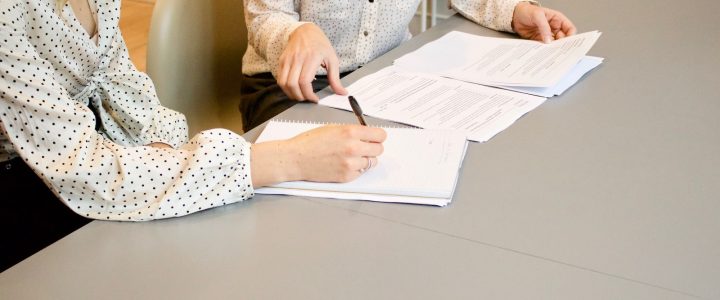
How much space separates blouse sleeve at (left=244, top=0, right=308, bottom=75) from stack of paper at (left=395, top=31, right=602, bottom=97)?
0.73 feet

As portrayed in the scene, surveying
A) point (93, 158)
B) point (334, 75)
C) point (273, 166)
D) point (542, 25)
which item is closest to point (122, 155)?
point (93, 158)

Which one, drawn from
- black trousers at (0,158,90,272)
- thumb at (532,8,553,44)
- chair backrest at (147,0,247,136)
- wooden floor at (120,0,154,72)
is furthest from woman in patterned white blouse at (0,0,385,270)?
wooden floor at (120,0,154,72)

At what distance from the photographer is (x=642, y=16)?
1.56m

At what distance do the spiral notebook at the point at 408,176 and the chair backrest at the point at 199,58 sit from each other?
0.47 metres

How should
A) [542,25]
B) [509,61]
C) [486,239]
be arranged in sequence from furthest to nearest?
[542,25] < [509,61] < [486,239]

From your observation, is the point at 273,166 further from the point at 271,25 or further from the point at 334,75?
the point at 271,25

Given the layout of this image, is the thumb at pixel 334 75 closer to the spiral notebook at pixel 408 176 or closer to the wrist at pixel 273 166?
the spiral notebook at pixel 408 176

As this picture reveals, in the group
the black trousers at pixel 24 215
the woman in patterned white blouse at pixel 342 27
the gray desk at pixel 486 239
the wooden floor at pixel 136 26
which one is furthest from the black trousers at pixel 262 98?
the wooden floor at pixel 136 26

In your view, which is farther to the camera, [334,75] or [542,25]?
[542,25]

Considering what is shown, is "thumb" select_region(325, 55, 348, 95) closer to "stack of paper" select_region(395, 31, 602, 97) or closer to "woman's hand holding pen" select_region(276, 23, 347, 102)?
"woman's hand holding pen" select_region(276, 23, 347, 102)

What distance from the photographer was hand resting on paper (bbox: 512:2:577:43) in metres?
1.44

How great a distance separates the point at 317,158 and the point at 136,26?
3369 millimetres

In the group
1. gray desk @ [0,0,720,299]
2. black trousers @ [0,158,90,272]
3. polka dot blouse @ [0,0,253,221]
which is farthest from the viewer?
black trousers @ [0,158,90,272]

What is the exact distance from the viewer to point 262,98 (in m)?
1.45
